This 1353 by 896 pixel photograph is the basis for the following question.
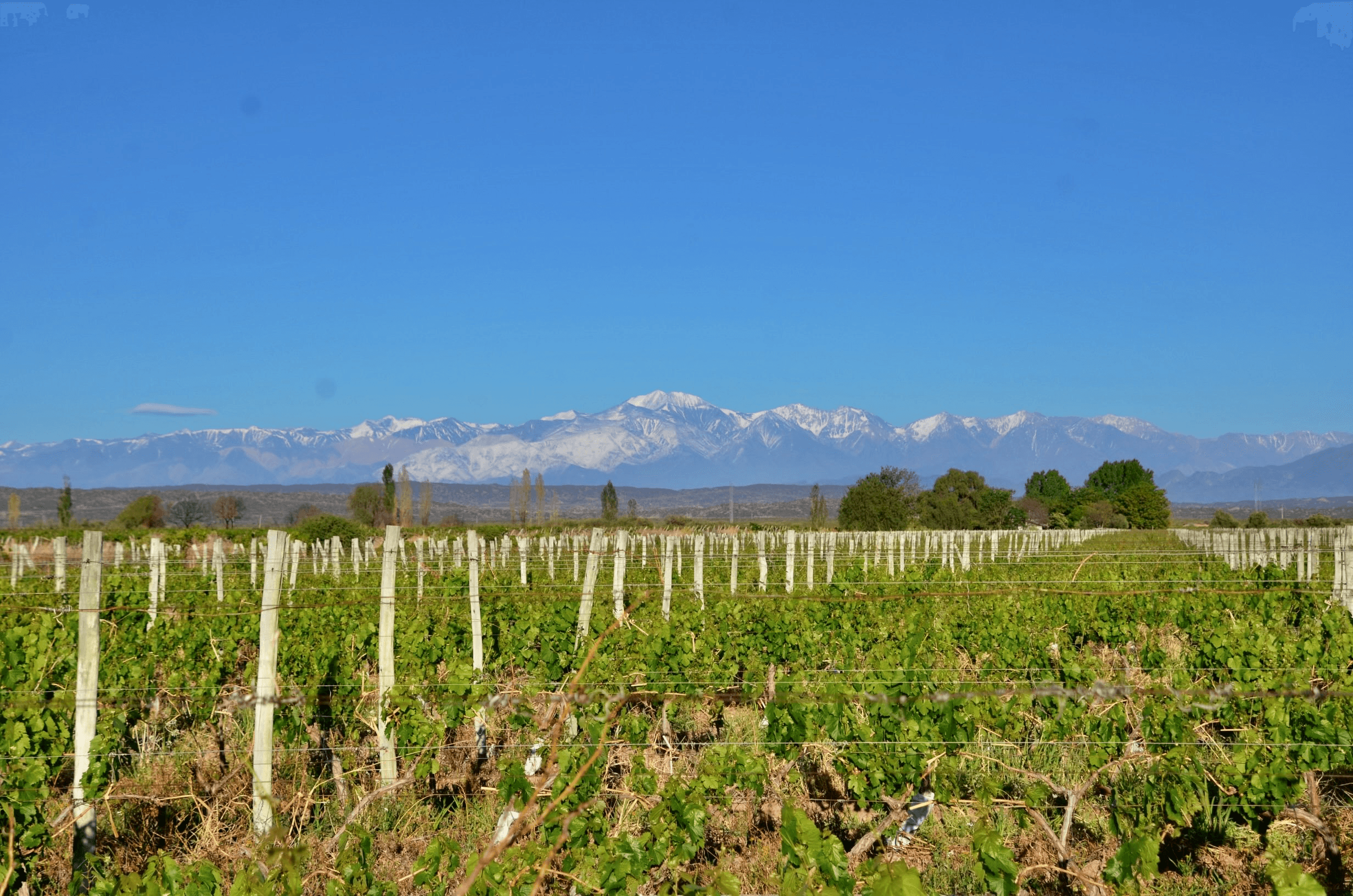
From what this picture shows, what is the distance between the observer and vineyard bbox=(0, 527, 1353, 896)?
3754mm

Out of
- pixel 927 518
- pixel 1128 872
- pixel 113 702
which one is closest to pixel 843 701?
pixel 1128 872

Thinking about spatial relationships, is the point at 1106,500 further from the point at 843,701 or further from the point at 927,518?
the point at 843,701

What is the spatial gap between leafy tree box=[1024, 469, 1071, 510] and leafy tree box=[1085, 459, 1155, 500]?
3.30 metres

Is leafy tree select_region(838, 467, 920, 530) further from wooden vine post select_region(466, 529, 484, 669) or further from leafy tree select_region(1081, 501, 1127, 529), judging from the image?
wooden vine post select_region(466, 529, 484, 669)

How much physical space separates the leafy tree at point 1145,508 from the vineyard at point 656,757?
74330 millimetres

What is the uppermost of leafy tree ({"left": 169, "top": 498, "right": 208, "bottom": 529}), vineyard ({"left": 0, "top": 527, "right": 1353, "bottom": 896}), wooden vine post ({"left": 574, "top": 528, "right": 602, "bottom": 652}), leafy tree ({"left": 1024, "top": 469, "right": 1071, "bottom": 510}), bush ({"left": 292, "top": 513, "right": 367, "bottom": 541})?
leafy tree ({"left": 1024, "top": 469, "right": 1071, "bottom": 510})

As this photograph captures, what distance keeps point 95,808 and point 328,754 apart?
1527 millimetres

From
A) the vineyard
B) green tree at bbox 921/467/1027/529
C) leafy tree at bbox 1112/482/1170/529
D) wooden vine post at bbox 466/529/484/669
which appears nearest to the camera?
the vineyard

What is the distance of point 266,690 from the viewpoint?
15.5ft

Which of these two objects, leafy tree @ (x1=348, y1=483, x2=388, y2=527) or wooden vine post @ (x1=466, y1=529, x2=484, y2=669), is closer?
wooden vine post @ (x1=466, y1=529, x2=484, y2=669)

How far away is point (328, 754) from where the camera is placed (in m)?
5.95

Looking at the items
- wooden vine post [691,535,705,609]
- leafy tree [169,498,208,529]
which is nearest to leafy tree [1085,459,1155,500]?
leafy tree [169,498,208,529]

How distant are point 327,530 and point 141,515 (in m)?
32.9

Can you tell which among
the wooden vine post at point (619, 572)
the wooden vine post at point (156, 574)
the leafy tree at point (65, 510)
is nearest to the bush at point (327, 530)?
the leafy tree at point (65, 510)
